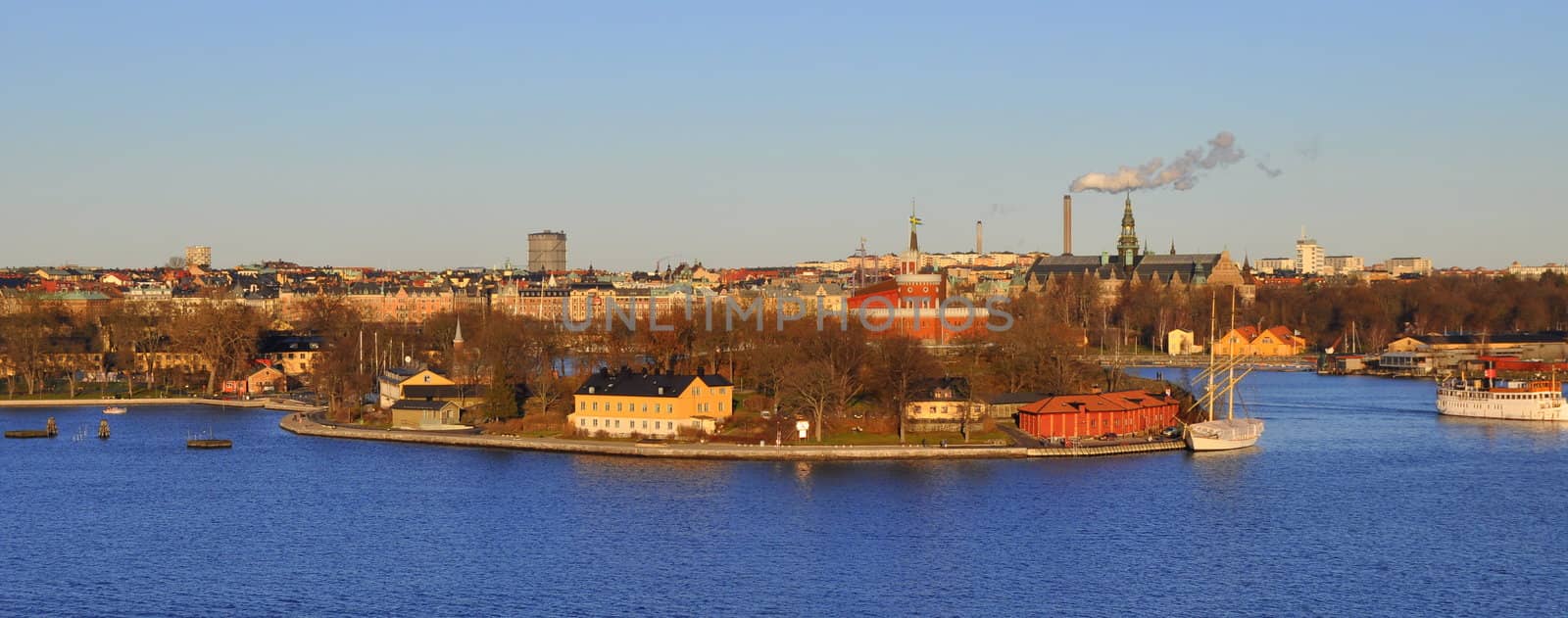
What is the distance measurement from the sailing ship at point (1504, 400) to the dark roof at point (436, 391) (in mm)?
25062

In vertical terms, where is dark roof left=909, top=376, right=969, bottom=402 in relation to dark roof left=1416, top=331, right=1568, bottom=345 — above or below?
below

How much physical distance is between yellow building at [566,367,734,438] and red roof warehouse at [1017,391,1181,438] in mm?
6648

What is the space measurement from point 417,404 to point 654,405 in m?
7.04

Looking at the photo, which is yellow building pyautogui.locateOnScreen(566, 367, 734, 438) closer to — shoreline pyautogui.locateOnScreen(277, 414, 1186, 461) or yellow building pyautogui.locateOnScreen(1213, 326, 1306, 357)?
shoreline pyautogui.locateOnScreen(277, 414, 1186, 461)

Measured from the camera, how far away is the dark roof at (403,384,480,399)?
44.3 m

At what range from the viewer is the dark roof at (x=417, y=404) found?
141ft

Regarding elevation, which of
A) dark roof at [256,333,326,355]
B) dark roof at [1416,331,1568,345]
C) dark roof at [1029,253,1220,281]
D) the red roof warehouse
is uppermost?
dark roof at [1029,253,1220,281]

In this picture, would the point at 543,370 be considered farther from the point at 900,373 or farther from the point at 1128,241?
the point at 1128,241

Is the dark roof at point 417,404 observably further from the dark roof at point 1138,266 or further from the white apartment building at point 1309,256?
the white apartment building at point 1309,256

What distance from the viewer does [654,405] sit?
39.3 m

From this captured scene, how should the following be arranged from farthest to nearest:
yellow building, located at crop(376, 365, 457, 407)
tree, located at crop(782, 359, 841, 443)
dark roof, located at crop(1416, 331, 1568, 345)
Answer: dark roof, located at crop(1416, 331, 1568, 345), yellow building, located at crop(376, 365, 457, 407), tree, located at crop(782, 359, 841, 443)

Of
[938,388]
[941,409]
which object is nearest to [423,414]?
[938,388]

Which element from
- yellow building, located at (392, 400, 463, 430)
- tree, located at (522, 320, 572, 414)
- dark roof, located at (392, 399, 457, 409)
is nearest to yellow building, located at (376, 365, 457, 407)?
dark roof, located at (392, 399, 457, 409)

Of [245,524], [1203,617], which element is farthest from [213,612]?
[1203,617]
